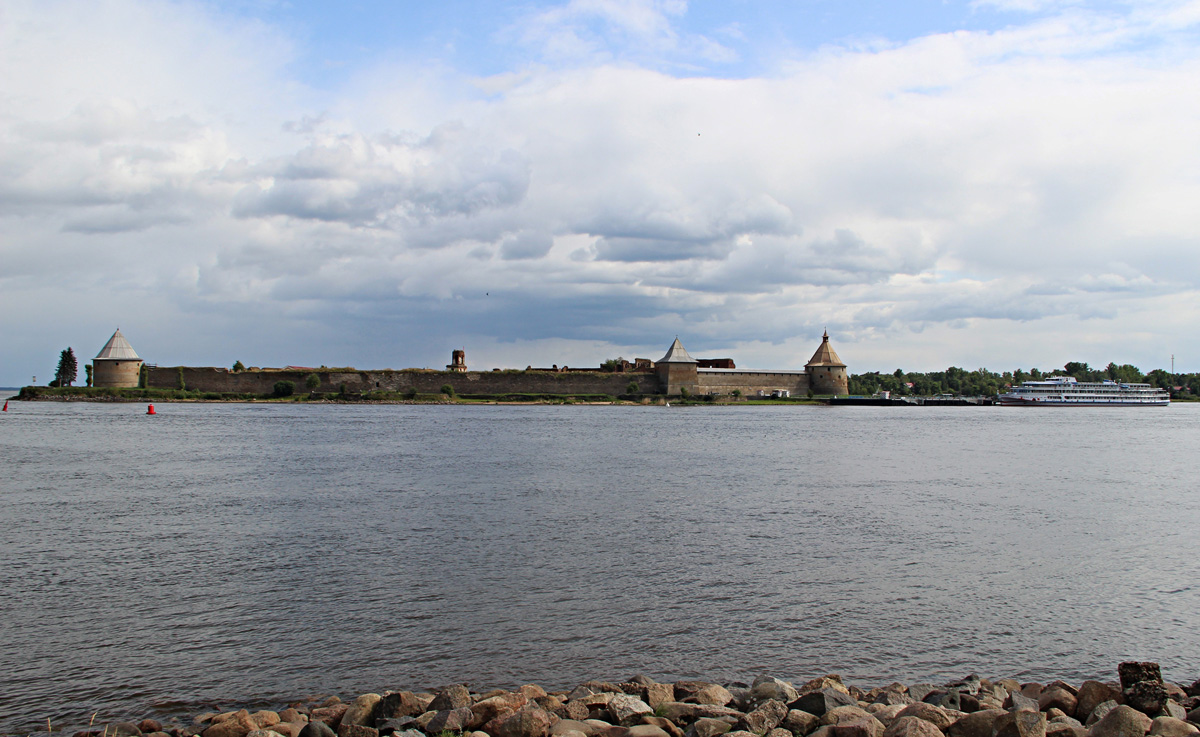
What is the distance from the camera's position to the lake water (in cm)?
520

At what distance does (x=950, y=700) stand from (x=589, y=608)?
282 centimetres

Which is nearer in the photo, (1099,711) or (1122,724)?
(1122,724)

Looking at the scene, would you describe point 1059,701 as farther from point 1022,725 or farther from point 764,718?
point 764,718

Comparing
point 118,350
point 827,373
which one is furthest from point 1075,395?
point 118,350

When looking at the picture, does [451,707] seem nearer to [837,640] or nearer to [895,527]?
[837,640]

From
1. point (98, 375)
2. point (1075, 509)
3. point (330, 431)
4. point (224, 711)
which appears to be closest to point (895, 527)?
point (1075, 509)

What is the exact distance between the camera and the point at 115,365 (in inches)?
2213

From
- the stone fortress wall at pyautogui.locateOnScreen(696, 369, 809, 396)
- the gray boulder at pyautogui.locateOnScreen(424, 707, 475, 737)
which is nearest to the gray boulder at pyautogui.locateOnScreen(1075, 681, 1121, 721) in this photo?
the gray boulder at pyautogui.locateOnScreen(424, 707, 475, 737)

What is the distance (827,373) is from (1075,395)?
66.4 ft

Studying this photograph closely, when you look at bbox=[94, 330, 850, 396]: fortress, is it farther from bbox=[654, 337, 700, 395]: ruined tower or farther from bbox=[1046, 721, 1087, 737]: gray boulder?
bbox=[1046, 721, 1087, 737]: gray boulder

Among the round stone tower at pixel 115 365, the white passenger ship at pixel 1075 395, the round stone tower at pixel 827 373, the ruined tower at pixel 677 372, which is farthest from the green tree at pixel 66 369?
the white passenger ship at pixel 1075 395

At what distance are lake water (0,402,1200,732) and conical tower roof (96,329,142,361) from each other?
4651 centimetres

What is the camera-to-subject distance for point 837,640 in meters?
5.73

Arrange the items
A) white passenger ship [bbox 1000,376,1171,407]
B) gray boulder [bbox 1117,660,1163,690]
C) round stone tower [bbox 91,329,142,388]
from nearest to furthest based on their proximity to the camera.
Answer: gray boulder [bbox 1117,660,1163,690] → round stone tower [bbox 91,329,142,388] → white passenger ship [bbox 1000,376,1171,407]
